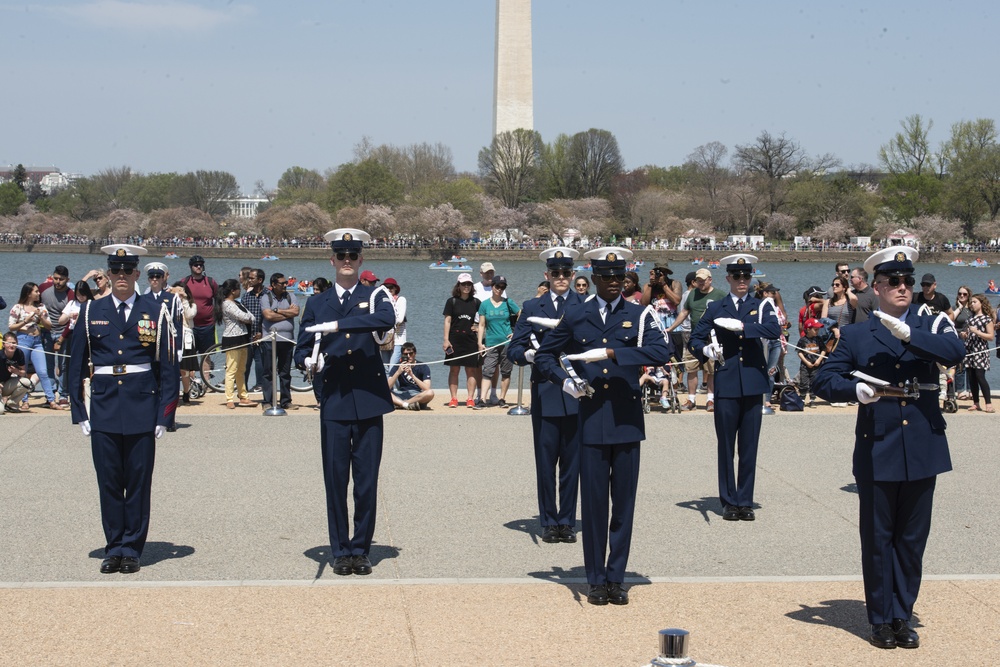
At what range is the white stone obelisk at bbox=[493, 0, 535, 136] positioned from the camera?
93375 millimetres

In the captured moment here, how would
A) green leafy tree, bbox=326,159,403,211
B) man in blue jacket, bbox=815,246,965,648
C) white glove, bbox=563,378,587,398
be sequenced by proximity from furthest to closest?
green leafy tree, bbox=326,159,403,211 → white glove, bbox=563,378,587,398 → man in blue jacket, bbox=815,246,965,648

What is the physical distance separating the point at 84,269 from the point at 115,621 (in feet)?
317

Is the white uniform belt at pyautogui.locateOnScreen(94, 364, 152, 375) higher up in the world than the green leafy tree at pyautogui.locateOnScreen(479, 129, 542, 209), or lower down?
lower down

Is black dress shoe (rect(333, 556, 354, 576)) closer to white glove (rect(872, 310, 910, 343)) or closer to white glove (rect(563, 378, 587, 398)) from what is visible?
white glove (rect(563, 378, 587, 398))

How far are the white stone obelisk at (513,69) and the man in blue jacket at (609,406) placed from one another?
288 feet

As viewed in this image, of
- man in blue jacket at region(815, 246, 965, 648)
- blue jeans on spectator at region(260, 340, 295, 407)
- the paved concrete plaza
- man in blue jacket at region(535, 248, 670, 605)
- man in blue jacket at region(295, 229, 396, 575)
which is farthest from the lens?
blue jeans on spectator at region(260, 340, 295, 407)

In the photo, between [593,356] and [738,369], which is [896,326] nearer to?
[593,356]

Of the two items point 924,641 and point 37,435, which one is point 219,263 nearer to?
point 37,435

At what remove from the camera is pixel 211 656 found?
655 centimetres

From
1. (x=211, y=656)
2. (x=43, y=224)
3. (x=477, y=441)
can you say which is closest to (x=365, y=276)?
(x=477, y=441)

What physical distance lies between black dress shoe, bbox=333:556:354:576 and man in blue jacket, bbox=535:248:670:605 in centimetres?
159

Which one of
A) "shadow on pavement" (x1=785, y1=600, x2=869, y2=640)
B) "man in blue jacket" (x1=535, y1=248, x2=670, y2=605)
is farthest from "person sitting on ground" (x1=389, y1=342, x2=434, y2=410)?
"shadow on pavement" (x1=785, y1=600, x2=869, y2=640)

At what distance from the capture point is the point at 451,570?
334 inches

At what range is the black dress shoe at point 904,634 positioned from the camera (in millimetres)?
6812
